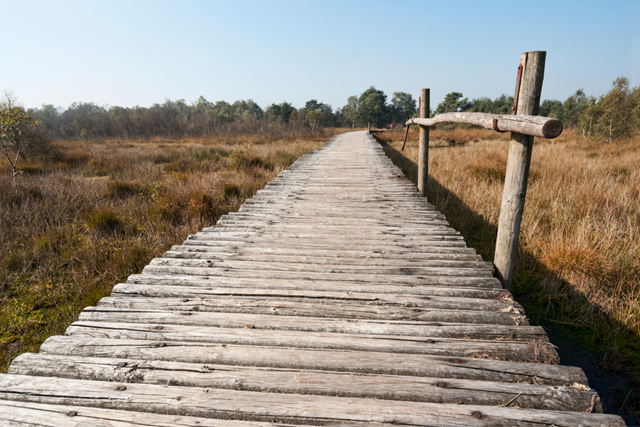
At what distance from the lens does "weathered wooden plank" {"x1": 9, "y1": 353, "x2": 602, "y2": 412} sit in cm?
156

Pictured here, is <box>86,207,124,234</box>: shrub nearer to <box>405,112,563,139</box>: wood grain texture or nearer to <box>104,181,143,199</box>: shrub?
<box>104,181,143,199</box>: shrub

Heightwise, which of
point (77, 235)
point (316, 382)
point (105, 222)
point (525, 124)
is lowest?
point (77, 235)

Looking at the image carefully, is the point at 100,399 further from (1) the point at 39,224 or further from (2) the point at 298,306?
(1) the point at 39,224

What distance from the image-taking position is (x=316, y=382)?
1.65 m

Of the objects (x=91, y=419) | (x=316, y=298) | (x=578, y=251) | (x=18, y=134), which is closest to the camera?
(x=91, y=419)

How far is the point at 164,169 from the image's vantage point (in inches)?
472

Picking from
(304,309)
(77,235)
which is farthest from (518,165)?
(77,235)

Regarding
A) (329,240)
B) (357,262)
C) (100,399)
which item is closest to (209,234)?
(329,240)

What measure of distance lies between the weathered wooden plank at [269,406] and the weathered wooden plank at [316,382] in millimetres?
44

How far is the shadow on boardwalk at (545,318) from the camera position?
2.45 metres

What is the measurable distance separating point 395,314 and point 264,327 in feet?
2.95

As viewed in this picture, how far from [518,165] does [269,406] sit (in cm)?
260

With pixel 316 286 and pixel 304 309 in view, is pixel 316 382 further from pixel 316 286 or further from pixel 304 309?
pixel 316 286

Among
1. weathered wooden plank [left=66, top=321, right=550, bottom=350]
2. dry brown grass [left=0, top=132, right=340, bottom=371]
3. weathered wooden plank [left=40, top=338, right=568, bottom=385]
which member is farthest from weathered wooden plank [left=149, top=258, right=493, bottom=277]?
dry brown grass [left=0, top=132, right=340, bottom=371]
